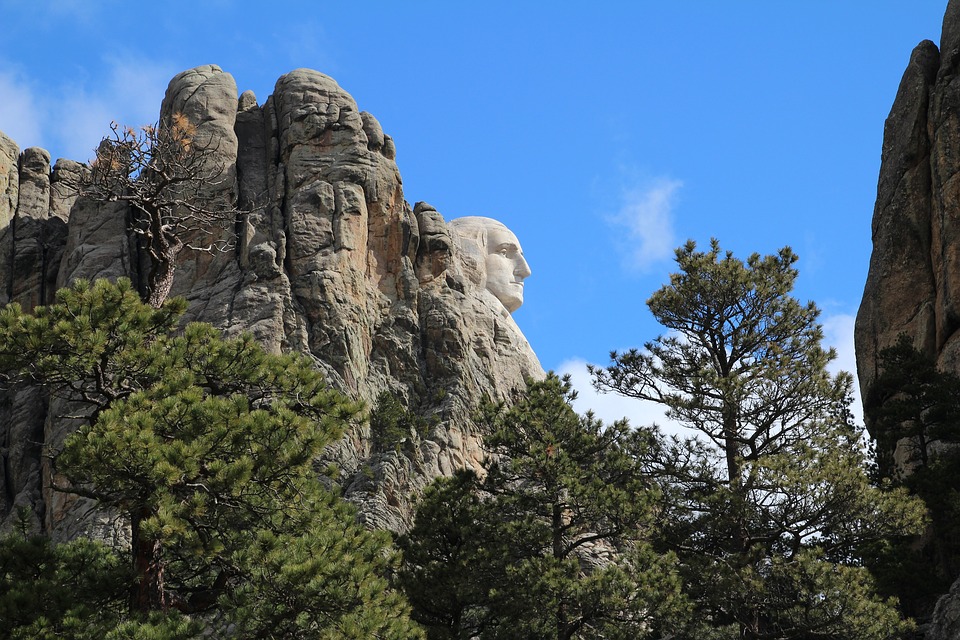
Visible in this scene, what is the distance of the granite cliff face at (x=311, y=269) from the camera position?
38.6 m

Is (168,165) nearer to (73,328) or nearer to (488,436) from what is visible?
(73,328)

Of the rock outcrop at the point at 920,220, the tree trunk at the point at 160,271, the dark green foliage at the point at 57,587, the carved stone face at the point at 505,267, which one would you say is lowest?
the dark green foliage at the point at 57,587

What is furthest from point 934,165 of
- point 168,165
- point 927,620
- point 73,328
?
point 73,328

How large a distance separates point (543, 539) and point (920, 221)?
18663 millimetres

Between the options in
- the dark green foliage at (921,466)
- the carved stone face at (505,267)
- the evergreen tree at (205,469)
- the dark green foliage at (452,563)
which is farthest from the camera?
the carved stone face at (505,267)

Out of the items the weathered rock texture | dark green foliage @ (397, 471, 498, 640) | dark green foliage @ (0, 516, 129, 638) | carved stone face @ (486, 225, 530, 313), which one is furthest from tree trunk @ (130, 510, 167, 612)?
carved stone face @ (486, 225, 530, 313)

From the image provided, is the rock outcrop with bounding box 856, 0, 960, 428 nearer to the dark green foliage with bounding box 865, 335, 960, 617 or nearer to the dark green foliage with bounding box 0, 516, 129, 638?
the dark green foliage with bounding box 865, 335, 960, 617

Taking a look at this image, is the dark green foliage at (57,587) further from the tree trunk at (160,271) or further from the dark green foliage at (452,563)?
the dark green foliage at (452,563)

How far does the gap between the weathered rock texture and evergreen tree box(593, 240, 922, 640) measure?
784 centimetres

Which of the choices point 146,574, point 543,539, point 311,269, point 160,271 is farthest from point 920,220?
point 146,574

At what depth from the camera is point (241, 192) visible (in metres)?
43.9

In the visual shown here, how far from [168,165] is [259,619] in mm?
7809

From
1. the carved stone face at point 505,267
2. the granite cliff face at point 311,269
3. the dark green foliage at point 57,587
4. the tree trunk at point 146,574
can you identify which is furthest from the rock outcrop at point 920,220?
the dark green foliage at point 57,587

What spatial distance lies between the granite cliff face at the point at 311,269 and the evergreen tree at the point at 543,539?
10.3 metres
